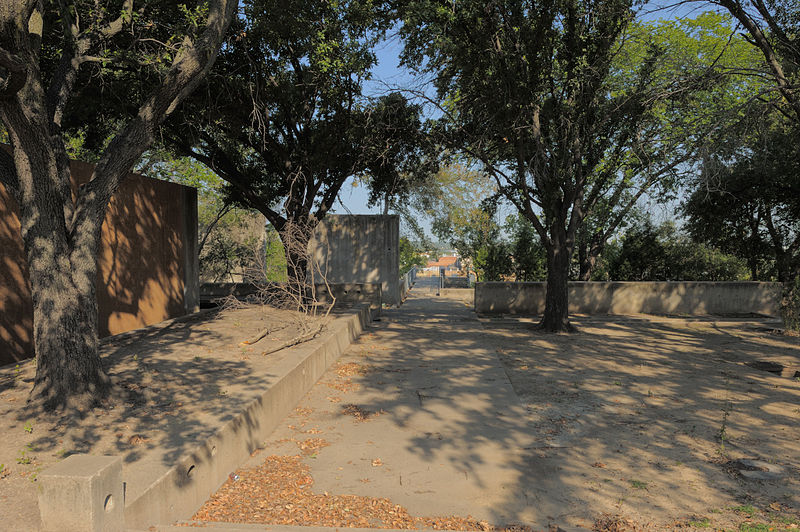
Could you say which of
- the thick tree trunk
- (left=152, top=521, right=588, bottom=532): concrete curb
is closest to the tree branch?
the thick tree trunk

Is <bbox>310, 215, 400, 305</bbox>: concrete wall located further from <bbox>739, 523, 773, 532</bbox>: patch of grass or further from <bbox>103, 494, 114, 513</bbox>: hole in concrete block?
<bbox>103, 494, 114, 513</bbox>: hole in concrete block

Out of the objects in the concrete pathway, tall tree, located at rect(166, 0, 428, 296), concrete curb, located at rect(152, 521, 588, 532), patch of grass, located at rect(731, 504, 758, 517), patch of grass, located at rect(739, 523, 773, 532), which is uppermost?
tall tree, located at rect(166, 0, 428, 296)

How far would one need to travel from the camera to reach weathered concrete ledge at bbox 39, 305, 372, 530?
2930mm

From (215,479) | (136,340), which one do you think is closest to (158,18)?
(136,340)

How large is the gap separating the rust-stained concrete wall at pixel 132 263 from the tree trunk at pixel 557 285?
8.56 m

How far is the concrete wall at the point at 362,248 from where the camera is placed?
18172mm

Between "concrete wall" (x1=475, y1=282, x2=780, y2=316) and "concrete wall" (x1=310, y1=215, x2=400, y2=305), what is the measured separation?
379cm

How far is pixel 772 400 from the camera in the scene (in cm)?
688

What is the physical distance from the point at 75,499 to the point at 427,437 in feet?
11.7

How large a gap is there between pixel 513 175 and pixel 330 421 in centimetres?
1034

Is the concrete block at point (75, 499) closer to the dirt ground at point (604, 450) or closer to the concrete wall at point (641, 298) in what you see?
the dirt ground at point (604, 450)

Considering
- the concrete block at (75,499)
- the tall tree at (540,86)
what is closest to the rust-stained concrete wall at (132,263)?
the concrete block at (75,499)

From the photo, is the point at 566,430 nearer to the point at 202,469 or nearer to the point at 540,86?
the point at 202,469

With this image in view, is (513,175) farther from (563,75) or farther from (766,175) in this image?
(766,175)
